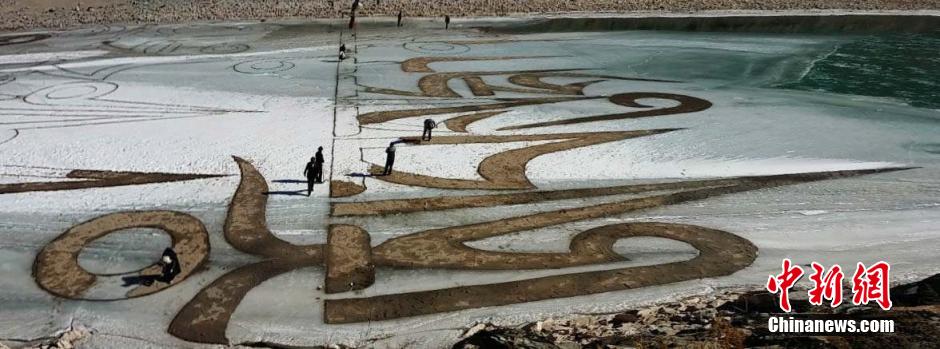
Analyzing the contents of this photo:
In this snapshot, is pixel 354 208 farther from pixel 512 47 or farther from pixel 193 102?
pixel 512 47

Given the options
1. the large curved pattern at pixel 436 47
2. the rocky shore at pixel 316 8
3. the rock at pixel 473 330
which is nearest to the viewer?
the rock at pixel 473 330

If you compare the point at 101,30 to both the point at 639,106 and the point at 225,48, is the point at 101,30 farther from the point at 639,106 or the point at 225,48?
the point at 639,106

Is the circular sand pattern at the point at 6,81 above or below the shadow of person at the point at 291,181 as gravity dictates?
above

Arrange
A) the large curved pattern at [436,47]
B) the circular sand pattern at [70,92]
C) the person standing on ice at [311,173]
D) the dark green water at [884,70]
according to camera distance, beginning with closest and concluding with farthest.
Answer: the person standing on ice at [311,173]
the circular sand pattern at [70,92]
the dark green water at [884,70]
the large curved pattern at [436,47]

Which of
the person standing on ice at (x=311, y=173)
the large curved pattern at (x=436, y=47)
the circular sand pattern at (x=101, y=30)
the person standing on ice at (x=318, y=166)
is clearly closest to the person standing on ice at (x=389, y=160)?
the person standing on ice at (x=318, y=166)

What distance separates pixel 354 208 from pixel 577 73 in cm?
1474

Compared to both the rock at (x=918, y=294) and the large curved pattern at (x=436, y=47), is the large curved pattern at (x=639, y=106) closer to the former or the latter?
the large curved pattern at (x=436, y=47)

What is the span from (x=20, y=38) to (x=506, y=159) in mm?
29701

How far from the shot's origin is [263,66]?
84.2 feet

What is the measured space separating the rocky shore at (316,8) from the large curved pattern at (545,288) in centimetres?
2995

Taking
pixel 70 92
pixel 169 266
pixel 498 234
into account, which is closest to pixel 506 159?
pixel 498 234

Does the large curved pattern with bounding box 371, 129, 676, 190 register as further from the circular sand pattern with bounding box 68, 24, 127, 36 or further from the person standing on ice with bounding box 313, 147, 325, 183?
the circular sand pattern with bounding box 68, 24, 127, 36

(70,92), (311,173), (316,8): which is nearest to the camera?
(311,173)

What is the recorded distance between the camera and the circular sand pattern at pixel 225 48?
2855 cm
